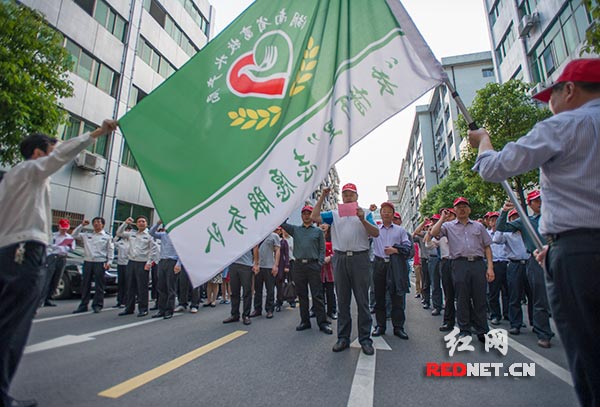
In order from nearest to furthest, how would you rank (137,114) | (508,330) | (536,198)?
1. (137,114)
2. (536,198)
3. (508,330)

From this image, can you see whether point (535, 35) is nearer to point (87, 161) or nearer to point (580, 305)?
point (580, 305)

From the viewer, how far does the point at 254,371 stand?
3227 millimetres

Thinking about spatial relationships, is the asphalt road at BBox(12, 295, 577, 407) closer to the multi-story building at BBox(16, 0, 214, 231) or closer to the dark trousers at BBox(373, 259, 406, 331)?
the dark trousers at BBox(373, 259, 406, 331)

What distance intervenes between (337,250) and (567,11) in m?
18.7

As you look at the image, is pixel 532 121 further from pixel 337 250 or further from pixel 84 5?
pixel 84 5

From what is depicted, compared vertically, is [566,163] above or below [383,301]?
above

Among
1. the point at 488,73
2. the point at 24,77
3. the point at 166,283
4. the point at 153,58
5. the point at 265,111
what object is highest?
the point at 488,73

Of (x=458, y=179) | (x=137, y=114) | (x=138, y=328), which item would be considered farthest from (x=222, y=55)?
(x=458, y=179)

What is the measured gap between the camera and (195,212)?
226 centimetres

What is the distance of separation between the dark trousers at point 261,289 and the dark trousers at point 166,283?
5.64 ft

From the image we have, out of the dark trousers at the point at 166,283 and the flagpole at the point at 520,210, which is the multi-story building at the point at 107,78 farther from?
the flagpole at the point at 520,210

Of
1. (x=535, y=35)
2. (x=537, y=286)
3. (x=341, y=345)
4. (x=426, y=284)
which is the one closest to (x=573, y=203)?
(x=341, y=345)

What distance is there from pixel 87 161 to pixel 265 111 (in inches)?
617

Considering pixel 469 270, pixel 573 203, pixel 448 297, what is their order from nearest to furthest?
pixel 573 203 < pixel 469 270 < pixel 448 297
